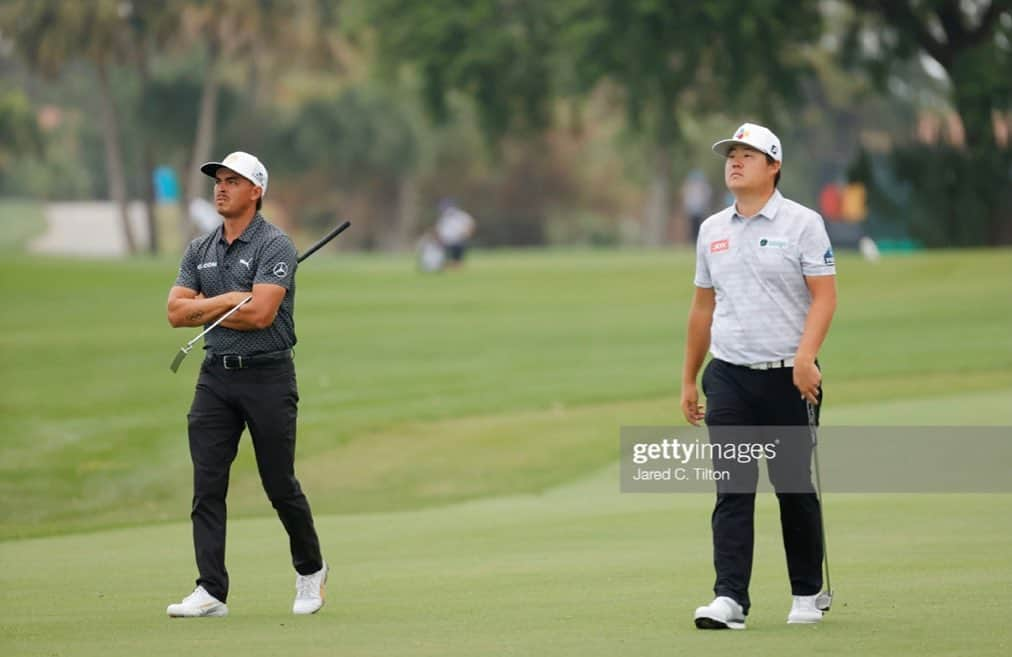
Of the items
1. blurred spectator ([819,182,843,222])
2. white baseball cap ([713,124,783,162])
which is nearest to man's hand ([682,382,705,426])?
white baseball cap ([713,124,783,162])

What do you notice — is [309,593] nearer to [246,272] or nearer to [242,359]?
[242,359]

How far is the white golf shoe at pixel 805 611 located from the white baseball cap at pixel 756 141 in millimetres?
1797

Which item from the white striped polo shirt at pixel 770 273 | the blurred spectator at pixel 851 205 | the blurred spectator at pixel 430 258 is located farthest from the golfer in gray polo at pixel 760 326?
the blurred spectator at pixel 851 205

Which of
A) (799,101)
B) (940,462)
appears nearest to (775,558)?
(940,462)

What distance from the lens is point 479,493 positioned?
1703 centimetres

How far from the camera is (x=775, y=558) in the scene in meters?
10.9

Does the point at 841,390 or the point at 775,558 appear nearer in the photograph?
the point at 775,558

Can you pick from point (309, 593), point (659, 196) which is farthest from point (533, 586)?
point (659, 196)

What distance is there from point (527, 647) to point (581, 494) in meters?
8.23

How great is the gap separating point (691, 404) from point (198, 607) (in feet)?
7.62

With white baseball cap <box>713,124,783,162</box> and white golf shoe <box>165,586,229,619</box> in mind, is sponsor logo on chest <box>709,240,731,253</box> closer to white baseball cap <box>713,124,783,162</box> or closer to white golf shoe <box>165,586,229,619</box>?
white baseball cap <box>713,124,783,162</box>

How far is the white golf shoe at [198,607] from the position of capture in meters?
8.88

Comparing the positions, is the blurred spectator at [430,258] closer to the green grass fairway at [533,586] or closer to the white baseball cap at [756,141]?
the green grass fairway at [533,586]

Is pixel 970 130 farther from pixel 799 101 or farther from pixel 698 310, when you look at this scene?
pixel 698 310
